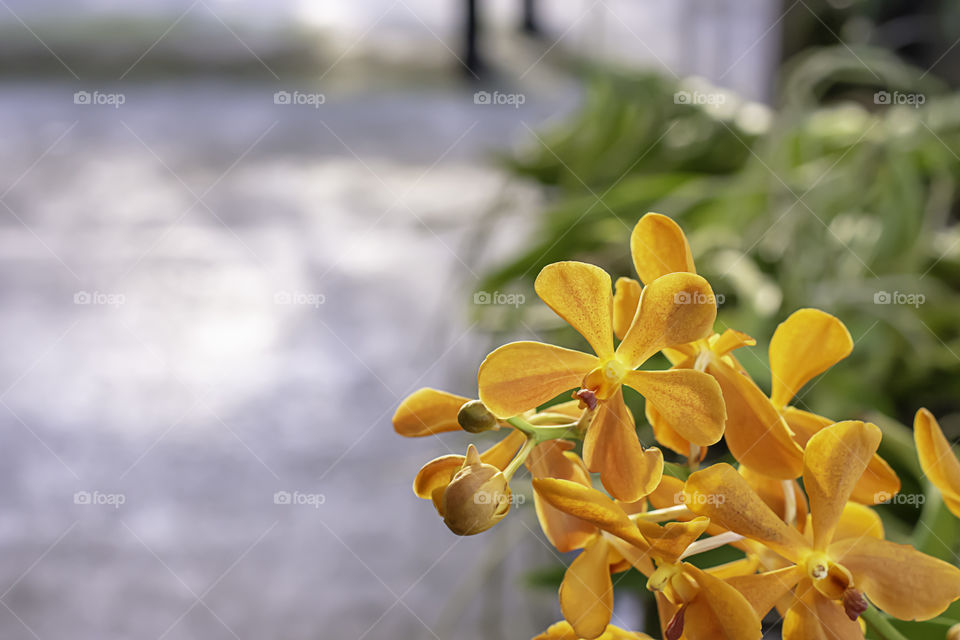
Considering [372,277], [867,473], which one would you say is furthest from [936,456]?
[372,277]

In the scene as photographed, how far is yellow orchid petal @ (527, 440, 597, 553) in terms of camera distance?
13 cm

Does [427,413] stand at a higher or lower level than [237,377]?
higher

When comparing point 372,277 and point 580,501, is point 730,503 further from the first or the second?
point 372,277

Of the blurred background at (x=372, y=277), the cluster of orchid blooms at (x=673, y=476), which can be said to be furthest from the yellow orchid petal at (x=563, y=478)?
the blurred background at (x=372, y=277)

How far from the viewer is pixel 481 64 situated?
9.61 ft

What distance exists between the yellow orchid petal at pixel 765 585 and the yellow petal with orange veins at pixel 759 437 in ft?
0.05

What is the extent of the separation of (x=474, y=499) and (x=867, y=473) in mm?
67

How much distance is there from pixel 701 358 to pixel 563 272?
3cm

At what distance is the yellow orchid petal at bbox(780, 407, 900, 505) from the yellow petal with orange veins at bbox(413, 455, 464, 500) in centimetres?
6

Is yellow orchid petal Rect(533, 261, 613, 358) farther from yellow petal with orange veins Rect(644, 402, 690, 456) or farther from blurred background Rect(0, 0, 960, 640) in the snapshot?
blurred background Rect(0, 0, 960, 640)

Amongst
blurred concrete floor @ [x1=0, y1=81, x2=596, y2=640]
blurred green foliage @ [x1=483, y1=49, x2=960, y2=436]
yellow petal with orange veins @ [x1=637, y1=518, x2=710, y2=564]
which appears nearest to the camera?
yellow petal with orange veins @ [x1=637, y1=518, x2=710, y2=564]

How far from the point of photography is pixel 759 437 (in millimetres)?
126

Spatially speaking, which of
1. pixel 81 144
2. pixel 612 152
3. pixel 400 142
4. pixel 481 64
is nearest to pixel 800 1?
pixel 612 152

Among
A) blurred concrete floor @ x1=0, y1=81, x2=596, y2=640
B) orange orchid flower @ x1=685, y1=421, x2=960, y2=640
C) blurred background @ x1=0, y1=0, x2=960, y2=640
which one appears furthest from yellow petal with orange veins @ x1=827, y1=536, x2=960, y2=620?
blurred concrete floor @ x1=0, y1=81, x2=596, y2=640
